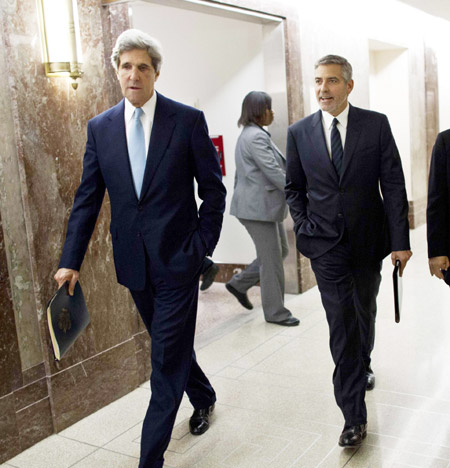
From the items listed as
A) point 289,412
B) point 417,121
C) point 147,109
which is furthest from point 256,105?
point 417,121

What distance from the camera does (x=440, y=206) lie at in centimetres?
317

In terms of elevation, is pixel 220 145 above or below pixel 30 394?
above

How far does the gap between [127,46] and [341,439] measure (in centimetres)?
215

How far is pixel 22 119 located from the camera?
3471mm

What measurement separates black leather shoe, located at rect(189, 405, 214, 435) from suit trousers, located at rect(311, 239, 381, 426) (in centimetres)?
76

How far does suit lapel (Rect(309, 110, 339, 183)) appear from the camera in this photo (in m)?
3.38

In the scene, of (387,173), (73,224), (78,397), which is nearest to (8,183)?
(73,224)

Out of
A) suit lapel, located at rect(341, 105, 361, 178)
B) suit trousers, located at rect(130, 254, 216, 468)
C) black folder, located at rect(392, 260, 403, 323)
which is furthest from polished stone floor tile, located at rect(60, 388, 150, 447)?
suit lapel, located at rect(341, 105, 361, 178)

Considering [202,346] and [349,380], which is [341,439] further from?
[202,346]

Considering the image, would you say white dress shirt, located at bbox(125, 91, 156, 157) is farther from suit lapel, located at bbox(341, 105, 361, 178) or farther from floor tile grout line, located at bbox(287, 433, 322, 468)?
floor tile grout line, located at bbox(287, 433, 322, 468)

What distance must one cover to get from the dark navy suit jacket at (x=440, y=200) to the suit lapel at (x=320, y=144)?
485 millimetres

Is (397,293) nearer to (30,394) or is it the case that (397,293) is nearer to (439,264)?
(439,264)

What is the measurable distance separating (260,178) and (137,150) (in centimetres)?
256

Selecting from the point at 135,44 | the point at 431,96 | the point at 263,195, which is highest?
the point at 431,96
